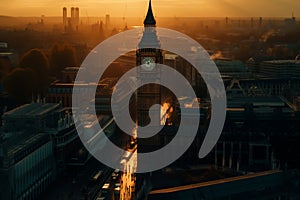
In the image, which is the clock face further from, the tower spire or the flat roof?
the flat roof

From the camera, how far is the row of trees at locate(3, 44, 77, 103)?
947 inches

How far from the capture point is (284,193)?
13312 mm

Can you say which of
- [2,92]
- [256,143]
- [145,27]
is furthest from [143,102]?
[2,92]

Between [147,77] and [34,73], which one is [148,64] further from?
[34,73]

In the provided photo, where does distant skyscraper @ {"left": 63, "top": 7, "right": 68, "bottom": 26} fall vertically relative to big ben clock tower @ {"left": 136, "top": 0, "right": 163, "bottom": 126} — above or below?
above

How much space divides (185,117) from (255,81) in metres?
12.2

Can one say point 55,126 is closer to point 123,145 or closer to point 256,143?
point 123,145

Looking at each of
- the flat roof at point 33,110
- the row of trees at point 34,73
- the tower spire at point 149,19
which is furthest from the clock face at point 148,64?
the row of trees at point 34,73

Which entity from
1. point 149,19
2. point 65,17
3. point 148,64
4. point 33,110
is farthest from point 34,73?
point 65,17

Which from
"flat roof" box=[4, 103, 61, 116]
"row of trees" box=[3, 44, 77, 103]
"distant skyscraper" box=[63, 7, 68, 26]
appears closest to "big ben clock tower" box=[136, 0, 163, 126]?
"flat roof" box=[4, 103, 61, 116]

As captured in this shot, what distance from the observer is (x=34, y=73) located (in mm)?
25766

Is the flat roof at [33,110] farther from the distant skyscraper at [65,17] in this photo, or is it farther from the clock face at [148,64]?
the distant skyscraper at [65,17]

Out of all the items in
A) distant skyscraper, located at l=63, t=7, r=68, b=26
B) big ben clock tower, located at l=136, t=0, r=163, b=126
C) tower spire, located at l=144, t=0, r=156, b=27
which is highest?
distant skyscraper, located at l=63, t=7, r=68, b=26

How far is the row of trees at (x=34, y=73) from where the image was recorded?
24.0m
